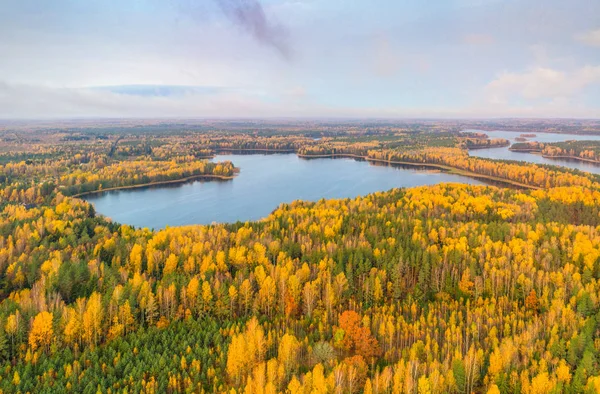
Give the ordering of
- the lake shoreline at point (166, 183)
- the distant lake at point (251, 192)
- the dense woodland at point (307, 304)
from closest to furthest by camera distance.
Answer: the dense woodland at point (307, 304) < the distant lake at point (251, 192) < the lake shoreline at point (166, 183)

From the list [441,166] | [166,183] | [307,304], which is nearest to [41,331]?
[307,304]

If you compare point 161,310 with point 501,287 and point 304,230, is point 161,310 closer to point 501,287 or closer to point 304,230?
point 304,230

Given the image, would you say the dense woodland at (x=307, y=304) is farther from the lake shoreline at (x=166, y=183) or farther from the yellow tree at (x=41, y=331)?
the lake shoreline at (x=166, y=183)

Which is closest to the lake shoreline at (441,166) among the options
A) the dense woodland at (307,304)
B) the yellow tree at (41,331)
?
the dense woodland at (307,304)

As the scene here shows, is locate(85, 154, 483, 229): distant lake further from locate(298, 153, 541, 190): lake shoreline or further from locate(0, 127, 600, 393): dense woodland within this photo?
→ locate(0, 127, 600, 393): dense woodland

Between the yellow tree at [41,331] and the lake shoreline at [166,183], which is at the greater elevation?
the lake shoreline at [166,183]

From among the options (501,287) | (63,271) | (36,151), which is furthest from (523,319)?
(36,151)

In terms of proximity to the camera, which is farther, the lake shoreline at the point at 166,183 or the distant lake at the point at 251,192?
the lake shoreline at the point at 166,183
